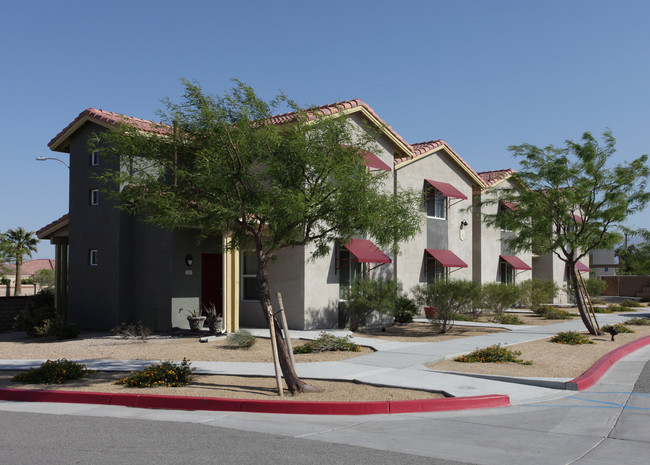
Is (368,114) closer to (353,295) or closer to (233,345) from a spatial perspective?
(353,295)

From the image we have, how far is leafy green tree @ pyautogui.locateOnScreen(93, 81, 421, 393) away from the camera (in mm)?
10188

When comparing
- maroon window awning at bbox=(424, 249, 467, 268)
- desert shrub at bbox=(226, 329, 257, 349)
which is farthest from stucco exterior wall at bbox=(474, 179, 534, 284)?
desert shrub at bbox=(226, 329, 257, 349)

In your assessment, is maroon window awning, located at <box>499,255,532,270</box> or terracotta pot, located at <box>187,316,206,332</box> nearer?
terracotta pot, located at <box>187,316,206,332</box>

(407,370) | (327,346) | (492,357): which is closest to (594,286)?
(492,357)

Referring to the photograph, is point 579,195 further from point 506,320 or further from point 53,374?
point 53,374

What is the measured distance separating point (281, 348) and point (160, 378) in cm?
225

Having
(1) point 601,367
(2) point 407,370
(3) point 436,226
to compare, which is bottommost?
(1) point 601,367

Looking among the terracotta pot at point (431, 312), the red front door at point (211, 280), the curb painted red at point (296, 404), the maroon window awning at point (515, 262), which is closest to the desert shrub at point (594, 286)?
the maroon window awning at point (515, 262)

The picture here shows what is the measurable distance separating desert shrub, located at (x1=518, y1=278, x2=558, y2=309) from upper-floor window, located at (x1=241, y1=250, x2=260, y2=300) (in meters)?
14.6

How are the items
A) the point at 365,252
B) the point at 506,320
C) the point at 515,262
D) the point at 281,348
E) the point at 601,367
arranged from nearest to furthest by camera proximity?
1. the point at 281,348
2. the point at 601,367
3. the point at 365,252
4. the point at 506,320
5. the point at 515,262

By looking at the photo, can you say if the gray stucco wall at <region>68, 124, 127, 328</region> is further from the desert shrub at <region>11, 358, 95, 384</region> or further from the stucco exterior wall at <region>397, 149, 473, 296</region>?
the stucco exterior wall at <region>397, 149, 473, 296</region>

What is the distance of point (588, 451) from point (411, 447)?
6.46 ft

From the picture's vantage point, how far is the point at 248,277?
66.8 feet

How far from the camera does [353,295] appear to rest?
19875 mm
